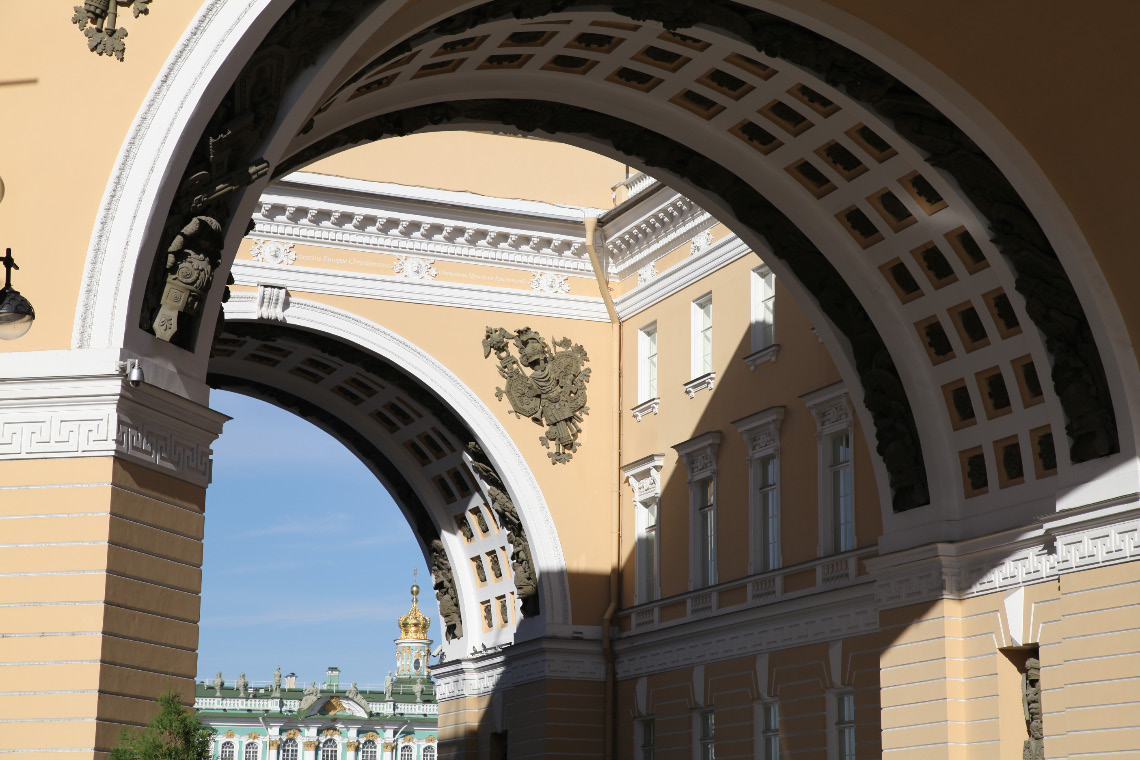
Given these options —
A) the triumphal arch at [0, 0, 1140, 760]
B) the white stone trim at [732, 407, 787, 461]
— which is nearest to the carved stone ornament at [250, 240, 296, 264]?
the triumphal arch at [0, 0, 1140, 760]

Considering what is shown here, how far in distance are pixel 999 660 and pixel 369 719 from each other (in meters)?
61.5

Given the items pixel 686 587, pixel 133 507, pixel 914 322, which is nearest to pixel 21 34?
pixel 133 507

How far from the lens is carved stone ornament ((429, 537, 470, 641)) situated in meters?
35.2

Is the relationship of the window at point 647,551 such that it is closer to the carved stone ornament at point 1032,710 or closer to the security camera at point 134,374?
the carved stone ornament at point 1032,710

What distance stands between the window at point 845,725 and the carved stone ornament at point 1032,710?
242 inches

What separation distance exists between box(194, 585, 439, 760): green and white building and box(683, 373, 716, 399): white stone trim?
47.7m

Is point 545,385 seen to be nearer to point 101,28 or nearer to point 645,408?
point 645,408

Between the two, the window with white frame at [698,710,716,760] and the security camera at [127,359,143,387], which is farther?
the window with white frame at [698,710,716,760]

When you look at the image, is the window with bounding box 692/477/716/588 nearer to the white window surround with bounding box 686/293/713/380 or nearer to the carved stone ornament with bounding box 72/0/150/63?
the white window surround with bounding box 686/293/713/380

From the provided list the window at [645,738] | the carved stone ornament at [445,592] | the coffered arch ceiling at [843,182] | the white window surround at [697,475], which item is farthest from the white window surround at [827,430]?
the carved stone ornament at [445,592]

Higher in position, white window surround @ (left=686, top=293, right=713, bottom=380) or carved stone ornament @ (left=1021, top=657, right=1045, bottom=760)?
white window surround @ (left=686, top=293, right=713, bottom=380)

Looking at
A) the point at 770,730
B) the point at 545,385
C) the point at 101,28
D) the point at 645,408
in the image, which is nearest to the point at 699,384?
the point at 645,408

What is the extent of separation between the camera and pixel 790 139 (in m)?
19.3

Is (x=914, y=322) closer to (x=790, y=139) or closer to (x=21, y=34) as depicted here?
(x=790, y=139)
